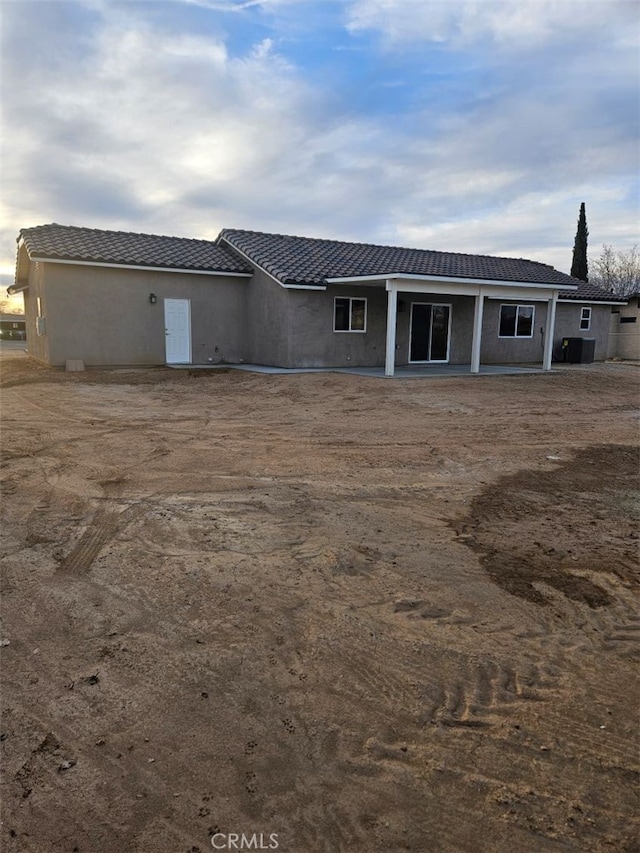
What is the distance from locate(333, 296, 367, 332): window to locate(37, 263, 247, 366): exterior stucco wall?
3.62 metres

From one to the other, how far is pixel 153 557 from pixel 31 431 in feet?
18.7

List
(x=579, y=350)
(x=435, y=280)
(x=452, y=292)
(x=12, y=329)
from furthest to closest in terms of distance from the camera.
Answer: (x=12, y=329)
(x=579, y=350)
(x=452, y=292)
(x=435, y=280)

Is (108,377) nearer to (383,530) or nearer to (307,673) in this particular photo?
(383,530)

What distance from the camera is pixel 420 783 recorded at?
2.28 meters

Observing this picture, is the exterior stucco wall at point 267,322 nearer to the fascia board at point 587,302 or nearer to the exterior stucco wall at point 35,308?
the exterior stucco wall at point 35,308

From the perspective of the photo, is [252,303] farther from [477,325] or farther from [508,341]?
[508,341]

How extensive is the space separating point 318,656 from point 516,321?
21.7 metres

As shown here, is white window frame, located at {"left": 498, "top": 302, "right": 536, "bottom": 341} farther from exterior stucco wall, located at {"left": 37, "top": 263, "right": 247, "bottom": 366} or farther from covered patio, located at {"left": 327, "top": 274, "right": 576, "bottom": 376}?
exterior stucco wall, located at {"left": 37, "top": 263, "right": 247, "bottom": 366}

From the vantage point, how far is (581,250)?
126 ft

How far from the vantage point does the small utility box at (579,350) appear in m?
23.7

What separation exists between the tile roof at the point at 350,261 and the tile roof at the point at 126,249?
3.13 ft

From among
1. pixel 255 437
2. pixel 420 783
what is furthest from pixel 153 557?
pixel 255 437

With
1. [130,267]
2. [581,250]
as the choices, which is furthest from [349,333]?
[581,250]

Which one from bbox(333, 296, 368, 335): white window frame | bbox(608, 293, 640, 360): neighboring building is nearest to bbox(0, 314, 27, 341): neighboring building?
bbox(333, 296, 368, 335): white window frame
